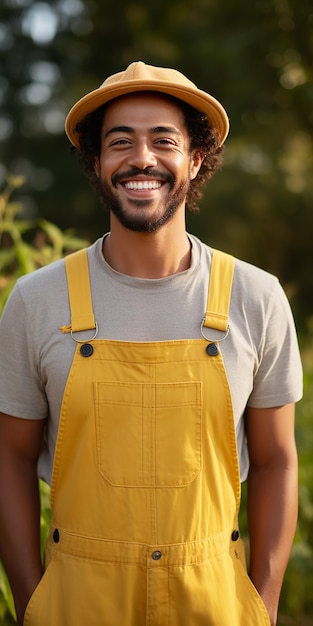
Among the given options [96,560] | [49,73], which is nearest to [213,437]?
[96,560]

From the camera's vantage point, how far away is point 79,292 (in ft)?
7.54

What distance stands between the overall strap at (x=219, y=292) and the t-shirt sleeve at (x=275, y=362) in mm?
117

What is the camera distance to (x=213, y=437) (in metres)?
2.24

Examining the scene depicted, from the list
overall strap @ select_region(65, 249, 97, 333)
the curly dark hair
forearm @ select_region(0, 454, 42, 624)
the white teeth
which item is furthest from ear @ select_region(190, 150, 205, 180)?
forearm @ select_region(0, 454, 42, 624)

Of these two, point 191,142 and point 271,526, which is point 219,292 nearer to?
point 191,142

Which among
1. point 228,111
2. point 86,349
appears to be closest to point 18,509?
point 86,349

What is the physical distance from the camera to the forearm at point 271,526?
2340 mm

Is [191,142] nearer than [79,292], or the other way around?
[79,292]

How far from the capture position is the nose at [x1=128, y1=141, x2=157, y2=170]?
2248 millimetres

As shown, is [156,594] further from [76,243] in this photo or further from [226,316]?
[76,243]

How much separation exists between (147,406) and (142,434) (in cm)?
7

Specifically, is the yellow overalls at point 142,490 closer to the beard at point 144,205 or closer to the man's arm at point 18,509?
the man's arm at point 18,509

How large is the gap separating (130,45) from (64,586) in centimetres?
1465

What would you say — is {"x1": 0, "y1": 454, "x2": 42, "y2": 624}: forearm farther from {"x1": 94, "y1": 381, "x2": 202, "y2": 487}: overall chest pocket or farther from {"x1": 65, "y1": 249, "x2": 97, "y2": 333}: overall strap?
{"x1": 65, "y1": 249, "x2": 97, "y2": 333}: overall strap
